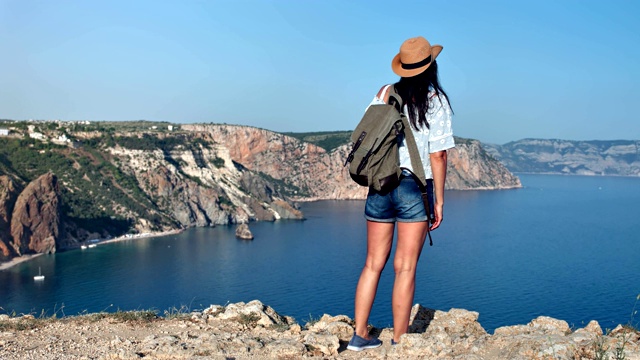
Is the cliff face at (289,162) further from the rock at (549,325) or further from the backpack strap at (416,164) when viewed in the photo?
the backpack strap at (416,164)

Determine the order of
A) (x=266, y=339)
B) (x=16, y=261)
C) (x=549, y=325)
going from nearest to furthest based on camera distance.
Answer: (x=266, y=339), (x=549, y=325), (x=16, y=261)

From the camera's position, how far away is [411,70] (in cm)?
515

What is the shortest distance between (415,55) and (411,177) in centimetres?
93

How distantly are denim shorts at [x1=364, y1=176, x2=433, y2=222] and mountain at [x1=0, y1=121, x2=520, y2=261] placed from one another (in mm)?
66043

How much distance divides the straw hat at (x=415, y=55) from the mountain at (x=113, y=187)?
217 ft

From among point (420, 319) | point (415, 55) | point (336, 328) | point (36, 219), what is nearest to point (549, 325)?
point (420, 319)

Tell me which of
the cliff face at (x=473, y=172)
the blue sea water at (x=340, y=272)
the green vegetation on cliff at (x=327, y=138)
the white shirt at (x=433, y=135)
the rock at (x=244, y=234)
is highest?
the green vegetation on cliff at (x=327, y=138)

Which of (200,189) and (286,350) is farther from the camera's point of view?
(200,189)

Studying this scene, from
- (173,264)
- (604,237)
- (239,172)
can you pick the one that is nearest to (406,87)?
(173,264)

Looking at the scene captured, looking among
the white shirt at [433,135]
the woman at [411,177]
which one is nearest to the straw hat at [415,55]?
Answer: the woman at [411,177]

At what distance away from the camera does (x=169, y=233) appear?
3433 inches

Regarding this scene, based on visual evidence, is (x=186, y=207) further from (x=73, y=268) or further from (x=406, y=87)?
(x=406, y=87)

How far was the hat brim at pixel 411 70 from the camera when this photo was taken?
513 cm

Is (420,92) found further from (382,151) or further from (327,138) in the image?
(327,138)
